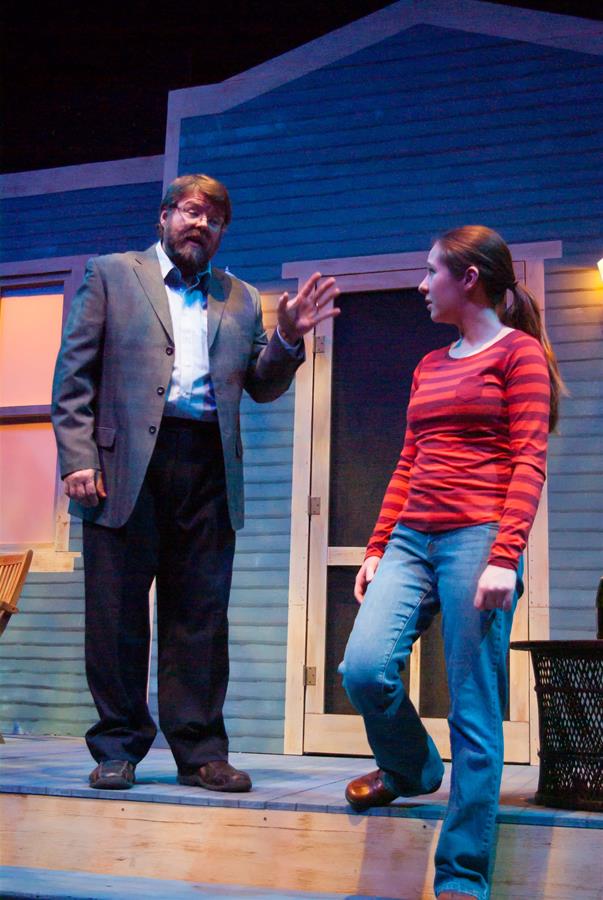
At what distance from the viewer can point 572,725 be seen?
294 cm

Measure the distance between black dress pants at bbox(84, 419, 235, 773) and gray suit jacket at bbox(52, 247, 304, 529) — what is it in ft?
0.25

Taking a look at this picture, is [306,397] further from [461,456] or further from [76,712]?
[461,456]

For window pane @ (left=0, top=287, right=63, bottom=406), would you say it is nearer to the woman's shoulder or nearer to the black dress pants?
the black dress pants

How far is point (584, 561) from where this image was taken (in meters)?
4.79

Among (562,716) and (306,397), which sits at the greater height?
(306,397)

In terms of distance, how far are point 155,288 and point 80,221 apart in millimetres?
3394

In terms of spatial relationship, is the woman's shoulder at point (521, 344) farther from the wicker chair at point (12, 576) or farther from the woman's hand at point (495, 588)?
the wicker chair at point (12, 576)

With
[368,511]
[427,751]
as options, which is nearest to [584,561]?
[368,511]

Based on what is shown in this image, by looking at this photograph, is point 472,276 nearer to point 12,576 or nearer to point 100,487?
point 100,487

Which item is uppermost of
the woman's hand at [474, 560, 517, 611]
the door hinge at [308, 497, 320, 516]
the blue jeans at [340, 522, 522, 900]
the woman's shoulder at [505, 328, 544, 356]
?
the woman's shoulder at [505, 328, 544, 356]

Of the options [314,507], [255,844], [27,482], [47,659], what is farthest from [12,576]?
[255,844]

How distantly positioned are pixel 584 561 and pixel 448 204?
1926mm

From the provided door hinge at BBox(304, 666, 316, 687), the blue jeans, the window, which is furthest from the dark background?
the blue jeans

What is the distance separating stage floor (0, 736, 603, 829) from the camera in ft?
8.71
